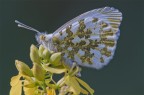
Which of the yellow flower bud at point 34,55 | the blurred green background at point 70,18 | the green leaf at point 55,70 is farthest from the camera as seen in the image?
the blurred green background at point 70,18

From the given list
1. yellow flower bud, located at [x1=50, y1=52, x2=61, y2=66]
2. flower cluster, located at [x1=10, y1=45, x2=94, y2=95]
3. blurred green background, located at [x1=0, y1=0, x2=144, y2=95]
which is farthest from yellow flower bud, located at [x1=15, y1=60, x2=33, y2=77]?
blurred green background, located at [x1=0, y1=0, x2=144, y2=95]

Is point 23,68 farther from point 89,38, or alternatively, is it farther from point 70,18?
point 70,18

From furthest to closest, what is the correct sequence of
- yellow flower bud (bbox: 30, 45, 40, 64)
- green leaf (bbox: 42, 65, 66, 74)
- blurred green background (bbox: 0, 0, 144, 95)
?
blurred green background (bbox: 0, 0, 144, 95) → yellow flower bud (bbox: 30, 45, 40, 64) → green leaf (bbox: 42, 65, 66, 74)

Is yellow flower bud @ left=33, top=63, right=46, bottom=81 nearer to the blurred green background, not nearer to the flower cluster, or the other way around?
the flower cluster

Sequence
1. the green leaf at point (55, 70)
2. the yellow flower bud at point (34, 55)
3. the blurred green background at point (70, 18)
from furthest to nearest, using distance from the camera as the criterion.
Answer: the blurred green background at point (70, 18) < the yellow flower bud at point (34, 55) < the green leaf at point (55, 70)

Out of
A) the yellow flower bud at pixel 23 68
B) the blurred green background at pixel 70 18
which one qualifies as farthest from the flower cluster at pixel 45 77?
the blurred green background at pixel 70 18

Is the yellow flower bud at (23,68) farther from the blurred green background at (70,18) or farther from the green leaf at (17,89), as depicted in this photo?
the blurred green background at (70,18)

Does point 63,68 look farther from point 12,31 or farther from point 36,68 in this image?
point 12,31

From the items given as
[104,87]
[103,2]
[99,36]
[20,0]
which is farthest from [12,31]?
[99,36]
